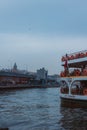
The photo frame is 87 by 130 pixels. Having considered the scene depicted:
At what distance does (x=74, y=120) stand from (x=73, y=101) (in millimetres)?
10389

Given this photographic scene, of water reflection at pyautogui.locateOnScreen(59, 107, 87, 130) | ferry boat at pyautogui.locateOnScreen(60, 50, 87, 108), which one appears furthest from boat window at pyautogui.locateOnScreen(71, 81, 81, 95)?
water reflection at pyautogui.locateOnScreen(59, 107, 87, 130)

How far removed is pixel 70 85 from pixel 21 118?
12126 mm

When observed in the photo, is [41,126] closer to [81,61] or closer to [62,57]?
[81,61]

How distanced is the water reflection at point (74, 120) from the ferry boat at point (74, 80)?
273cm

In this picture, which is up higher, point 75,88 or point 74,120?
point 75,88

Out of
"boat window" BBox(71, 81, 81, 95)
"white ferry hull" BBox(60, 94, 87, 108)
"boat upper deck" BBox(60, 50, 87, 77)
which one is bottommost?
"white ferry hull" BBox(60, 94, 87, 108)

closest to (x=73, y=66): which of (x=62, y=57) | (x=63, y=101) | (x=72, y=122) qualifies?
(x=62, y=57)

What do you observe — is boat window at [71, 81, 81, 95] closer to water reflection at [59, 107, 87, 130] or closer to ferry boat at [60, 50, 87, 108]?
ferry boat at [60, 50, 87, 108]

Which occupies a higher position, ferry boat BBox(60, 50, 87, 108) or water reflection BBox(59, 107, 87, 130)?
ferry boat BBox(60, 50, 87, 108)

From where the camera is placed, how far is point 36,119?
109 ft

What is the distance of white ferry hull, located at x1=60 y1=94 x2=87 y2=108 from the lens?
132 ft

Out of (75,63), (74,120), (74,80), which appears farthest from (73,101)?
(74,120)

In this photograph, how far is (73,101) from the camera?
42500mm

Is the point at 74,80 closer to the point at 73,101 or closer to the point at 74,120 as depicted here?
the point at 73,101
